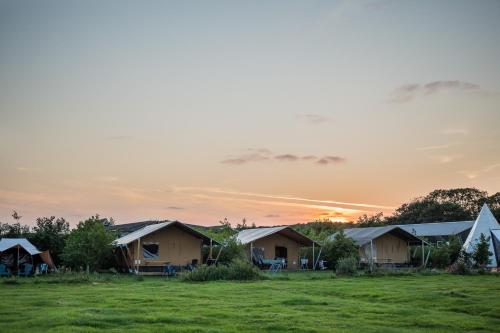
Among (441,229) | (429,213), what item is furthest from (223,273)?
(429,213)

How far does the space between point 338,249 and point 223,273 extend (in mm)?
15303

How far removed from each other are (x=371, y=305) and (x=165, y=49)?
14486mm

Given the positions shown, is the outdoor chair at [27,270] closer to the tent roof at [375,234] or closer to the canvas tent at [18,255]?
the canvas tent at [18,255]

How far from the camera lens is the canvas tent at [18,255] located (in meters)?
32.4

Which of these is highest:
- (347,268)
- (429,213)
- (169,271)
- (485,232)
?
(429,213)

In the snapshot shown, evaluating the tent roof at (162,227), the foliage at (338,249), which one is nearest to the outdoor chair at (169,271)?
the tent roof at (162,227)

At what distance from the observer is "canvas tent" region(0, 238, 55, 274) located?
32.4m

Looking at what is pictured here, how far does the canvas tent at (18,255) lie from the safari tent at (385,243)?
2330 cm

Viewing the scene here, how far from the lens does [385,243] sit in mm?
45562

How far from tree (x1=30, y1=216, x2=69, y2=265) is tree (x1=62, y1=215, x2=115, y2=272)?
500 cm

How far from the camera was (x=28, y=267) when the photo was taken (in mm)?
30641

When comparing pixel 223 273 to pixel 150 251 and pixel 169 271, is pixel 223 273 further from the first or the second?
pixel 150 251

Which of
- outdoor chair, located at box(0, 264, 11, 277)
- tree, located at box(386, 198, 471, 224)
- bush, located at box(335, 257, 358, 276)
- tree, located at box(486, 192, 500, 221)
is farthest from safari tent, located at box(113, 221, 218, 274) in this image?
tree, located at box(486, 192, 500, 221)

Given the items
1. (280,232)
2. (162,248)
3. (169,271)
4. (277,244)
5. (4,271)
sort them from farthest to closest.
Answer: (277,244) < (280,232) < (162,248) < (169,271) < (4,271)
